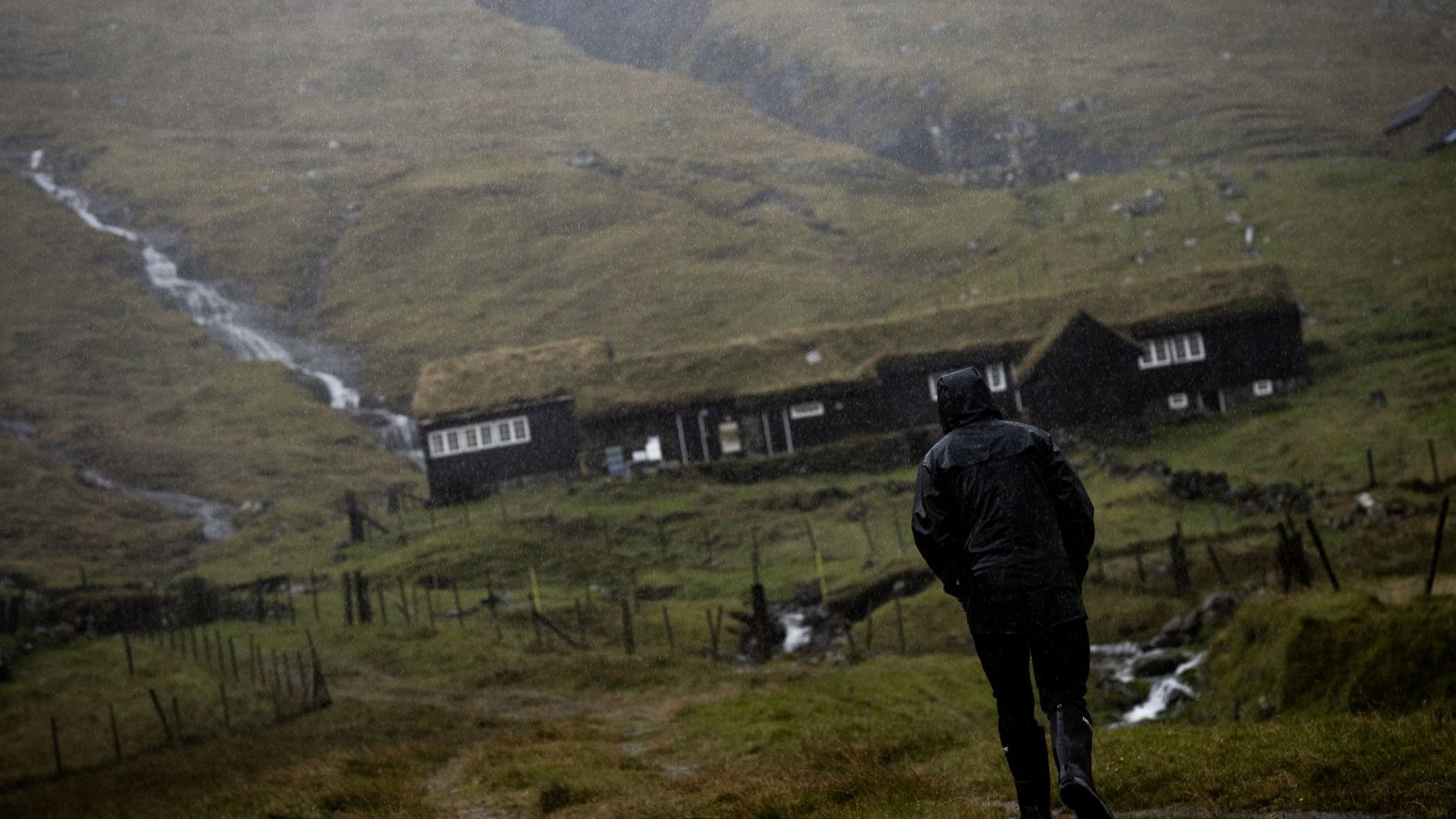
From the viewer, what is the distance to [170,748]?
26516mm

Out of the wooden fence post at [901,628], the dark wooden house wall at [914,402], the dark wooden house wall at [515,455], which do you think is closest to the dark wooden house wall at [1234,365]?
the dark wooden house wall at [914,402]

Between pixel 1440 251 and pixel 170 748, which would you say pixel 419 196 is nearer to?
pixel 1440 251

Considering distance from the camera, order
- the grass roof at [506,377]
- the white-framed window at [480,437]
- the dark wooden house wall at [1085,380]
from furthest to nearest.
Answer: the grass roof at [506,377]
the white-framed window at [480,437]
the dark wooden house wall at [1085,380]

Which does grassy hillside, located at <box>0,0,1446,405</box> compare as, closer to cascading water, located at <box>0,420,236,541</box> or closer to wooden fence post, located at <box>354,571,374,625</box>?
cascading water, located at <box>0,420,236,541</box>

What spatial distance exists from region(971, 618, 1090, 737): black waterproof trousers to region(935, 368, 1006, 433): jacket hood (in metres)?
1.32

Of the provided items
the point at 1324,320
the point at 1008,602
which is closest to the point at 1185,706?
the point at 1008,602

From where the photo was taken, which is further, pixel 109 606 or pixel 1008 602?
pixel 109 606

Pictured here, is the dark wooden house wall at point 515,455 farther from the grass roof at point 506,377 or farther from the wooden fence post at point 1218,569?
the wooden fence post at point 1218,569

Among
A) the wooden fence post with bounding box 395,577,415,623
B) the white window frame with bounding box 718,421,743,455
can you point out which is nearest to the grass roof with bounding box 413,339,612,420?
the white window frame with bounding box 718,421,743,455

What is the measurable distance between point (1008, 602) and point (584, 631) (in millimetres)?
29253

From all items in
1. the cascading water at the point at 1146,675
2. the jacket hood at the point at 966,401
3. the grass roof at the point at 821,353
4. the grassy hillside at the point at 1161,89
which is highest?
the grassy hillside at the point at 1161,89

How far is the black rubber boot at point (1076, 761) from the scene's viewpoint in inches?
275

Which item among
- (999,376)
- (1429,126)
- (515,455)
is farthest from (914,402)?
(1429,126)

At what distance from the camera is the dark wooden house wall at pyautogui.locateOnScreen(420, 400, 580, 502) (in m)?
63.3
